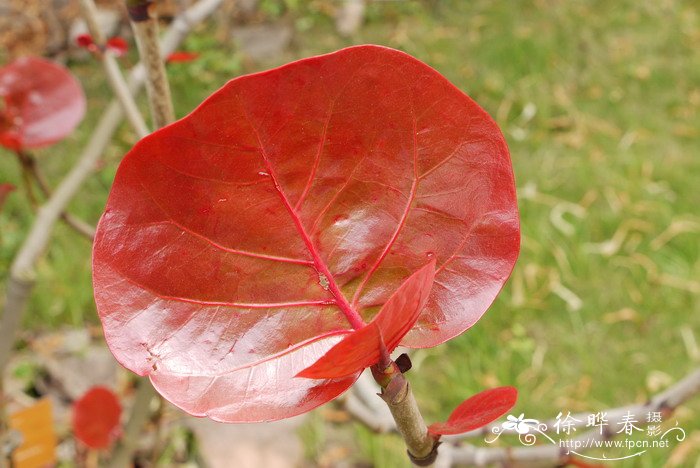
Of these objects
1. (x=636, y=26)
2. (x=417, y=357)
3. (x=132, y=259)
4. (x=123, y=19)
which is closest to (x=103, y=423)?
(x=132, y=259)

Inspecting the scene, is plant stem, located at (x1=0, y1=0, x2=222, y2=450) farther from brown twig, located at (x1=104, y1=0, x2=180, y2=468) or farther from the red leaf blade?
the red leaf blade

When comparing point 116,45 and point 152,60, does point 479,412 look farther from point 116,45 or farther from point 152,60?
point 116,45

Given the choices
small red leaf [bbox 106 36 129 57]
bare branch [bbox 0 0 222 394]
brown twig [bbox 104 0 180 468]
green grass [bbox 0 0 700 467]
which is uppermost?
brown twig [bbox 104 0 180 468]

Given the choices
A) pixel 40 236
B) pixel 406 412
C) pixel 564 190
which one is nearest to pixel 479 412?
pixel 406 412

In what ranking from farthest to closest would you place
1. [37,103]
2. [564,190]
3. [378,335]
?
1. [564,190]
2. [37,103]
3. [378,335]

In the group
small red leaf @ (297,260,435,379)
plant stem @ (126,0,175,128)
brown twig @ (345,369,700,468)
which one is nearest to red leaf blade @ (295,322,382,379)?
small red leaf @ (297,260,435,379)

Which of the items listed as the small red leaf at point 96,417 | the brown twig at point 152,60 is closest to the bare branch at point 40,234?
the small red leaf at point 96,417

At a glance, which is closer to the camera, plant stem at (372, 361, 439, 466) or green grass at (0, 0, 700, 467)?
plant stem at (372, 361, 439, 466)
